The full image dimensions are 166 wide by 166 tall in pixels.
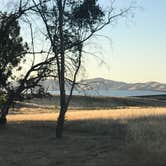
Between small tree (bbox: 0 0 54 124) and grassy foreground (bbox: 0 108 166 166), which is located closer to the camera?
grassy foreground (bbox: 0 108 166 166)

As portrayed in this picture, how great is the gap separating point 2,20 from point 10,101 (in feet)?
14.4

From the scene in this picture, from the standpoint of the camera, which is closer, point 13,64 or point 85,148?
point 85,148

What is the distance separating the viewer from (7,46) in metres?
25.9

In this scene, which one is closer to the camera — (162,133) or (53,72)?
(162,133)

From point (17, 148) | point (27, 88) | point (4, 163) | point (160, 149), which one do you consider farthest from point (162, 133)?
point (27, 88)

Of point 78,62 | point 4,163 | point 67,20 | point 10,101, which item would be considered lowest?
point 4,163

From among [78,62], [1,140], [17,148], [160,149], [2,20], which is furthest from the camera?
[2,20]

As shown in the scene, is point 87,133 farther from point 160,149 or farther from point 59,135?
point 160,149

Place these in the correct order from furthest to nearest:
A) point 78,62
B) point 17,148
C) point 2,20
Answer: point 2,20 < point 78,62 < point 17,148

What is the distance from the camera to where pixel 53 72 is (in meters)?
25.9

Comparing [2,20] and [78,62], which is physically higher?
[2,20]

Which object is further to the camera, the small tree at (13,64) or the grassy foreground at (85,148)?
the small tree at (13,64)

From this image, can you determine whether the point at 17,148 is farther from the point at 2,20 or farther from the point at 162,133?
the point at 2,20

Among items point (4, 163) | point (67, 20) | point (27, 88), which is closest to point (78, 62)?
point (67, 20)
